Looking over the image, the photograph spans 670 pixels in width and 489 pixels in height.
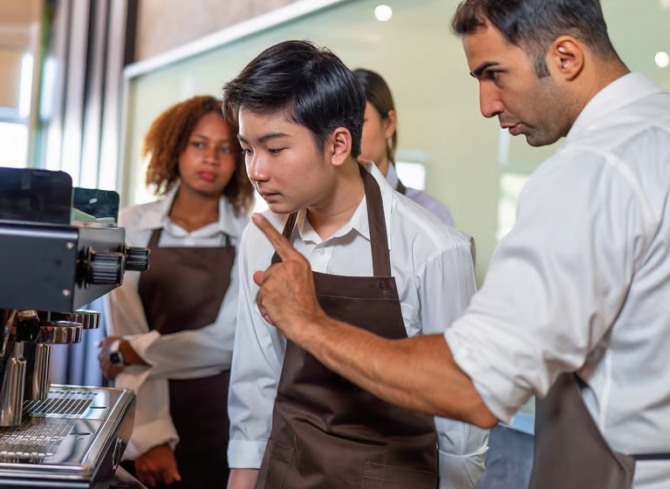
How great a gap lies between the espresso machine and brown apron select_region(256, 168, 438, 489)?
25cm

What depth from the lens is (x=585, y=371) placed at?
0.98 m

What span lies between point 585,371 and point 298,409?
20.8 inches

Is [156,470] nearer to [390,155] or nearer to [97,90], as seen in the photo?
[390,155]

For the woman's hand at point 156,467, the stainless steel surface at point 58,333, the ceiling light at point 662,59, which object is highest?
the ceiling light at point 662,59

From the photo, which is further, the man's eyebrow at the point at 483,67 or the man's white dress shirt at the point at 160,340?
the man's white dress shirt at the point at 160,340

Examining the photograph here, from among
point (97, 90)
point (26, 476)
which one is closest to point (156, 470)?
point (26, 476)

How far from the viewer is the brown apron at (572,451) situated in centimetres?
97

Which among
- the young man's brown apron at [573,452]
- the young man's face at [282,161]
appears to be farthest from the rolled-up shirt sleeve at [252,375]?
the young man's brown apron at [573,452]

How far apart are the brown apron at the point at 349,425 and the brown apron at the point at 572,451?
28 cm

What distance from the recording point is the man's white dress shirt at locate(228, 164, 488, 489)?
1.38 metres

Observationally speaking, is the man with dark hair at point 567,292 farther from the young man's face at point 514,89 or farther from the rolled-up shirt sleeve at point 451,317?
the rolled-up shirt sleeve at point 451,317

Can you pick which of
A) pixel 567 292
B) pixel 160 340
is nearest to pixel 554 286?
pixel 567 292

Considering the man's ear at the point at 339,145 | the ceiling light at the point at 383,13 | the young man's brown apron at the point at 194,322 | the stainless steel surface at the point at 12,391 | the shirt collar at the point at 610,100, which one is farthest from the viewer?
the ceiling light at the point at 383,13

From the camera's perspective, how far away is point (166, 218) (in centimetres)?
236
